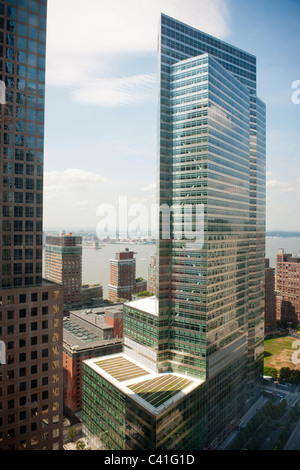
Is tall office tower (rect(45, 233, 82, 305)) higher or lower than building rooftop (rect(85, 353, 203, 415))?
higher

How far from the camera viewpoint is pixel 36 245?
1118 centimetres

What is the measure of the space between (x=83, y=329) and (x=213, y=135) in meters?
22.8

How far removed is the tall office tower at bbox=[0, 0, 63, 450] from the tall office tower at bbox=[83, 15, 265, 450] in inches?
247

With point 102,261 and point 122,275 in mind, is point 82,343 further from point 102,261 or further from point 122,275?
point 102,261

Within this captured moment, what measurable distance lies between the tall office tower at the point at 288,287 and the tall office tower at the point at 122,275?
23848 millimetres

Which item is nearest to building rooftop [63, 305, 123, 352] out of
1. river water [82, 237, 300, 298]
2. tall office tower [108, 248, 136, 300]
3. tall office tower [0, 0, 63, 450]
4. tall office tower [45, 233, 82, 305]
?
tall office tower [45, 233, 82, 305]

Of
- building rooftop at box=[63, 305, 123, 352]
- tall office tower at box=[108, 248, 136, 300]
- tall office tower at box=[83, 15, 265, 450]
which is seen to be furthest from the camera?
tall office tower at box=[108, 248, 136, 300]

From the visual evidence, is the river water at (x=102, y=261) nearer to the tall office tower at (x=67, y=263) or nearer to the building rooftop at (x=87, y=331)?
the tall office tower at (x=67, y=263)

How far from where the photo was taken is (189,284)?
1794 centimetres

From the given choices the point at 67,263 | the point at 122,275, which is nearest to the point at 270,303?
the point at 122,275

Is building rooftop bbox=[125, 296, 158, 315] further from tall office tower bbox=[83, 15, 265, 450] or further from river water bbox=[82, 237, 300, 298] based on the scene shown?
river water bbox=[82, 237, 300, 298]

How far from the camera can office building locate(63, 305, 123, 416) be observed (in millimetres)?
24656
